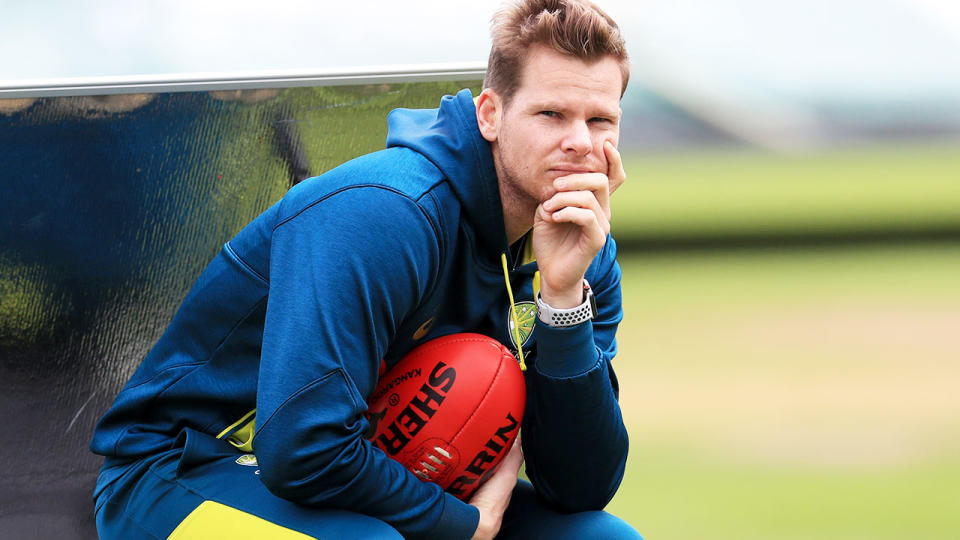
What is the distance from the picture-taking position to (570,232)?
3.88ft

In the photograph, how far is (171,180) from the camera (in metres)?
1.80

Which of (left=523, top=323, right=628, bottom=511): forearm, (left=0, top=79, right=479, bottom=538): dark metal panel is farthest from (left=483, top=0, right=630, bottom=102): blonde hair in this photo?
(left=0, top=79, right=479, bottom=538): dark metal panel

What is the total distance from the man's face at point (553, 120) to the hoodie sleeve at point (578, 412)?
208mm

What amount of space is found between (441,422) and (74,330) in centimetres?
99

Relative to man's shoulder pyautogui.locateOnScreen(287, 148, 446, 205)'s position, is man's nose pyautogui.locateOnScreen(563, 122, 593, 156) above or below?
above

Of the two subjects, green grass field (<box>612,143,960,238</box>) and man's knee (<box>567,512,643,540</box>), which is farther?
green grass field (<box>612,143,960,238</box>)

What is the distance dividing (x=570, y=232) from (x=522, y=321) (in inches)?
7.6

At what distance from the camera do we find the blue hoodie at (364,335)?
39.3 inches

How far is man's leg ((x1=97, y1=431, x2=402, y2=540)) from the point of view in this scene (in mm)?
1032

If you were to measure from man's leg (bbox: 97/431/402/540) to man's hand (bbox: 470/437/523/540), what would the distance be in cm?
19

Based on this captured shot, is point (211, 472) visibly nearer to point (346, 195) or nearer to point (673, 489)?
point (346, 195)

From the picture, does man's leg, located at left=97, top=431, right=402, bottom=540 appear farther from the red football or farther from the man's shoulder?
the man's shoulder

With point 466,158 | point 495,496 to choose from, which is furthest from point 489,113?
point 495,496

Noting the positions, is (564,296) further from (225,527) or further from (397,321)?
(225,527)
